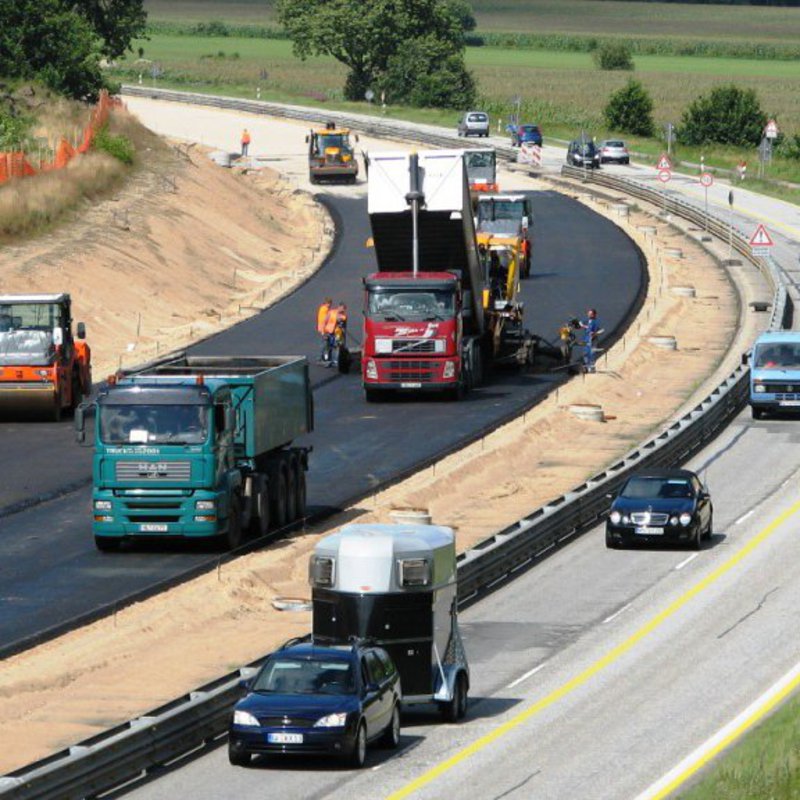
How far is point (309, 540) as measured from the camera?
38.9m

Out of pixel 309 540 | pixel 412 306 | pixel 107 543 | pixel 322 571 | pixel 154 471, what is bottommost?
pixel 309 540

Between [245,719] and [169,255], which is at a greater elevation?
[245,719]

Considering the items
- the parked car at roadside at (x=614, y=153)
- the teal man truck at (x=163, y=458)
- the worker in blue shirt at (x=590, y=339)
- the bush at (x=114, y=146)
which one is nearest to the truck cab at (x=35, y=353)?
the teal man truck at (x=163, y=458)

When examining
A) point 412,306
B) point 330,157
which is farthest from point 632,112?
point 412,306

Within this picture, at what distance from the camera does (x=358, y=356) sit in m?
59.7

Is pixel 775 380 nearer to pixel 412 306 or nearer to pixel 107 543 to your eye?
pixel 412 306

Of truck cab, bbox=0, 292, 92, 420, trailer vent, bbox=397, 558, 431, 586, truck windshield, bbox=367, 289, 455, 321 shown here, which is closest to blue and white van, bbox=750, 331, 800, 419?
truck windshield, bbox=367, 289, 455, 321

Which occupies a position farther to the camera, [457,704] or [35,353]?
[35,353]

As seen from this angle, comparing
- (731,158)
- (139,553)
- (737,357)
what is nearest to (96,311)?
(737,357)

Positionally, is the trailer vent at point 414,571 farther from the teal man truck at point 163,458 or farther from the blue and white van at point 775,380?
the blue and white van at point 775,380

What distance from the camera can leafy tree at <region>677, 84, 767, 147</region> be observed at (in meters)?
133

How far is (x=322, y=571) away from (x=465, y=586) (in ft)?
28.9

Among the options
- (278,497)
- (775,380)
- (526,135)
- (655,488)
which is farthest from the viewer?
(526,135)

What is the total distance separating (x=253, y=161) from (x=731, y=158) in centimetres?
3168
